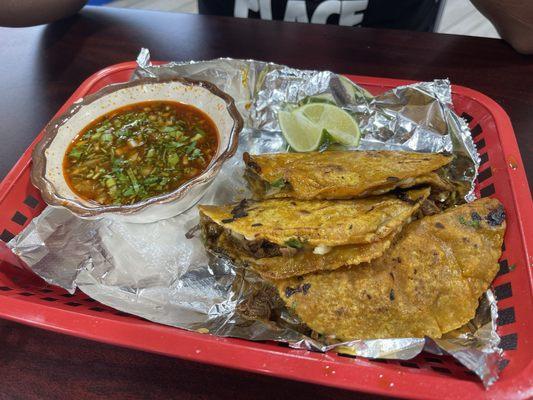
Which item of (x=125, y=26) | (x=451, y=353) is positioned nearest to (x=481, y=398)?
(x=451, y=353)

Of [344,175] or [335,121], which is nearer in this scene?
[344,175]

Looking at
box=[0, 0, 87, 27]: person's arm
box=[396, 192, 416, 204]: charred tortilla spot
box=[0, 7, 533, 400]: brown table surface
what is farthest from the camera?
box=[0, 0, 87, 27]: person's arm

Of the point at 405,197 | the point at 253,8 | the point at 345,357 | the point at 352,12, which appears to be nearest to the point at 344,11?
the point at 352,12

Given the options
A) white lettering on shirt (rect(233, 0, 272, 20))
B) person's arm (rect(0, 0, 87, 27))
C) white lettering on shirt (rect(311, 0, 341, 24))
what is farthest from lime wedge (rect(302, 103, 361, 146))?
person's arm (rect(0, 0, 87, 27))

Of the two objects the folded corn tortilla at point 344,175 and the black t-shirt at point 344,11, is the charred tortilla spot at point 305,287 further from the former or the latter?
the black t-shirt at point 344,11

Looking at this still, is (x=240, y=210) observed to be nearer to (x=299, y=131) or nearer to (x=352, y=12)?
(x=299, y=131)

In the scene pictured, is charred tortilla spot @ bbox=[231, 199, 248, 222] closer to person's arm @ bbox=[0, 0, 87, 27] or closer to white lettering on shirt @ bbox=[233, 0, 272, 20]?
white lettering on shirt @ bbox=[233, 0, 272, 20]

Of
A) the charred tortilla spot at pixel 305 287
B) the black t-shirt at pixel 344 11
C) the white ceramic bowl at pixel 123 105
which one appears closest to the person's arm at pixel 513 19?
the black t-shirt at pixel 344 11
